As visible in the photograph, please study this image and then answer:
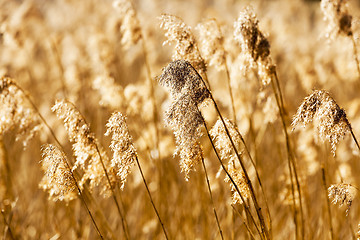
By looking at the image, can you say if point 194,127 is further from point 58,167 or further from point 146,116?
point 146,116

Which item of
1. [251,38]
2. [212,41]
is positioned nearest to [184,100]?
[251,38]

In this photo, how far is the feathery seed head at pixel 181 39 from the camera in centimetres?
144

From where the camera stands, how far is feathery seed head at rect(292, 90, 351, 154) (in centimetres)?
121

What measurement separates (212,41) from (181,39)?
0.28m

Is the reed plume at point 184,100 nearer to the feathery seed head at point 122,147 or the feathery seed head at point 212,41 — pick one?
the feathery seed head at point 122,147

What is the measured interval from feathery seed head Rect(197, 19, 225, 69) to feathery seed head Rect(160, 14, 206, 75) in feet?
0.67

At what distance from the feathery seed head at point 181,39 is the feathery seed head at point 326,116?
16.8 inches

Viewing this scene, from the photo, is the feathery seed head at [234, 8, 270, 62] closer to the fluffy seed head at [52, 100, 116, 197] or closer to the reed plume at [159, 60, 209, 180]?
the reed plume at [159, 60, 209, 180]

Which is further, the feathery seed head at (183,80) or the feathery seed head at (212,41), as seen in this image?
the feathery seed head at (212,41)

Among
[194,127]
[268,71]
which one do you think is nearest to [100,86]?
[268,71]

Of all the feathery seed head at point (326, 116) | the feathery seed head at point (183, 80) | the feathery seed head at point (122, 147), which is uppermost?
the feathery seed head at point (183, 80)

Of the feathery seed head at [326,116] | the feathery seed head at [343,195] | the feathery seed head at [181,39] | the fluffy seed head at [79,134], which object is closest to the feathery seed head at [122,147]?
the fluffy seed head at [79,134]

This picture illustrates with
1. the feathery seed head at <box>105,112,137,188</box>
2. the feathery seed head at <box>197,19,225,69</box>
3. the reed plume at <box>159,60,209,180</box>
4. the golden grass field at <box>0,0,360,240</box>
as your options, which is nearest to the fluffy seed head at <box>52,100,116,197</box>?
the golden grass field at <box>0,0,360,240</box>

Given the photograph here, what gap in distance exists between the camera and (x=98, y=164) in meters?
1.50
